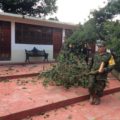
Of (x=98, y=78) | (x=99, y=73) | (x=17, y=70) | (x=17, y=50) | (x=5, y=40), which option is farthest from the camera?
(x=17, y=50)

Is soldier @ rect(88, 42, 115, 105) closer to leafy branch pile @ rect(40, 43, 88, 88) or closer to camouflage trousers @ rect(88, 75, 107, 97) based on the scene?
camouflage trousers @ rect(88, 75, 107, 97)

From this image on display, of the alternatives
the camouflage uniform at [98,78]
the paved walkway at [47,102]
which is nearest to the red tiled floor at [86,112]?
the paved walkway at [47,102]

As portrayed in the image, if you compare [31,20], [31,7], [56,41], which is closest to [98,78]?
[31,20]

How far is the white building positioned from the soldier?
24.0ft

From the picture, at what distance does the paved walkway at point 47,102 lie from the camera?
4.80 m

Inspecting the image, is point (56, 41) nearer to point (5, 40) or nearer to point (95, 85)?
point (5, 40)

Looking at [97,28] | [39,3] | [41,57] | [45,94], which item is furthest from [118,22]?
[39,3]

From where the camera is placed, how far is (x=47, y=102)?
5363mm

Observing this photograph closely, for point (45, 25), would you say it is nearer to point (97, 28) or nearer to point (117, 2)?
point (97, 28)

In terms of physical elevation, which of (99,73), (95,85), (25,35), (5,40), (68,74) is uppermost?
(25,35)

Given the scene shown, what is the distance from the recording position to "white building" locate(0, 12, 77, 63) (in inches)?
468

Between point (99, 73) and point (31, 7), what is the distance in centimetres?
1668

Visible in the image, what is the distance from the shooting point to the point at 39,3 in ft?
67.8

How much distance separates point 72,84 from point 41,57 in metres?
7.34
